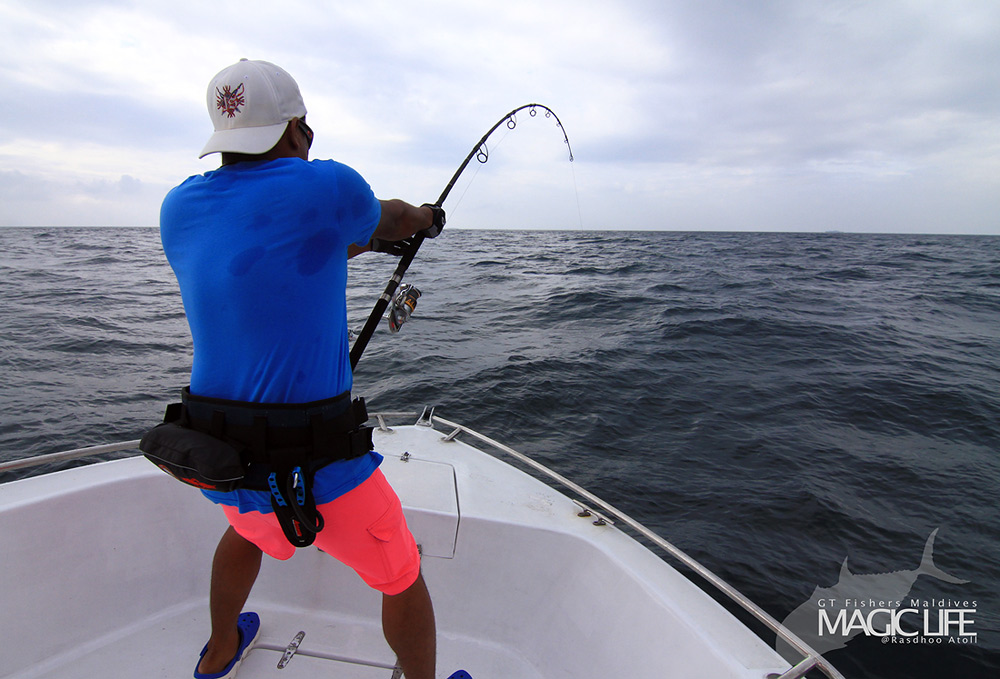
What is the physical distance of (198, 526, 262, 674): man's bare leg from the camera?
64.2 inches

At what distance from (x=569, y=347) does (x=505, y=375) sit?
1.57 m

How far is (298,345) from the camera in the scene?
1.17 meters

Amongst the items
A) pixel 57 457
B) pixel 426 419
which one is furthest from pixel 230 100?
pixel 426 419

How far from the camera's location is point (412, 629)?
1.41 meters

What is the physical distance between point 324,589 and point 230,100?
2025mm

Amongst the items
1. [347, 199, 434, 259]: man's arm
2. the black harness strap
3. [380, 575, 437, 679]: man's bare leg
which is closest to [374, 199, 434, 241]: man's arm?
[347, 199, 434, 259]: man's arm

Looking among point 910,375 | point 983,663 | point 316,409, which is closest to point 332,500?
point 316,409

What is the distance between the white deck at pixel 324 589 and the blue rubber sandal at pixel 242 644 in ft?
0.23

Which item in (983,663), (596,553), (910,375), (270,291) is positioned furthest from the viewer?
(910,375)

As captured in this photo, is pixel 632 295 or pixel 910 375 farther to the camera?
pixel 632 295

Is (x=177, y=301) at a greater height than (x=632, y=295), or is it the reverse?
(x=632, y=295)

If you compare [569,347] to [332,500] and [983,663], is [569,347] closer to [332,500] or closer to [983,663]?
[983,663]

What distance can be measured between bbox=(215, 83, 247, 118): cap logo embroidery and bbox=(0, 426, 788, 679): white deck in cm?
164

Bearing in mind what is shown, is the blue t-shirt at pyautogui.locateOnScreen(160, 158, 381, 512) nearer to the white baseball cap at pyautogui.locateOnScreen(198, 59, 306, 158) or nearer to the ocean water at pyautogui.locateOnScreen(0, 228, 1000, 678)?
the white baseball cap at pyautogui.locateOnScreen(198, 59, 306, 158)
